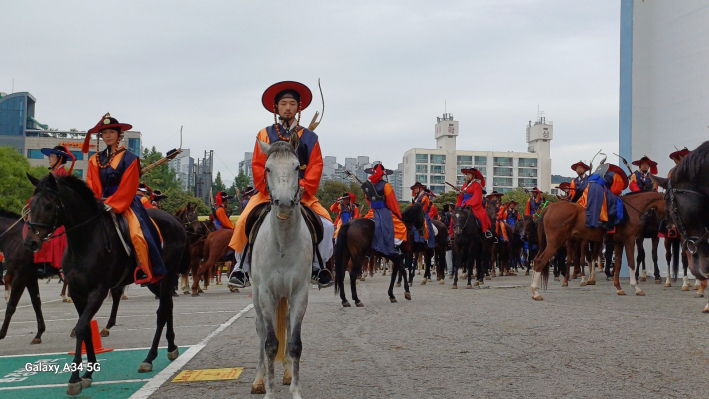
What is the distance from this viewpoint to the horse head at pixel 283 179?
5.46 meters

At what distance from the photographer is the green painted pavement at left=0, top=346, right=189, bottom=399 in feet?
21.2

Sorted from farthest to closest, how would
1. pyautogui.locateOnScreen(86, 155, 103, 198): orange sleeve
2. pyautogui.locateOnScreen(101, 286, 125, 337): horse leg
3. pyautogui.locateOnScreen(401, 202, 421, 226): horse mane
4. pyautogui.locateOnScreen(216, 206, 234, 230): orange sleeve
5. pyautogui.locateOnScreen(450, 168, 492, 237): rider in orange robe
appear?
pyautogui.locateOnScreen(216, 206, 234, 230): orange sleeve < pyautogui.locateOnScreen(450, 168, 492, 237): rider in orange robe < pyautogui.locateOnScreen(401, 202, 421, 226): horse mane < pyautogui.locateOnScreen(101, 286, 125, 337): horse leg < pyautogui.locateOnScreen(86, 155, 103, 198): orange sleeve

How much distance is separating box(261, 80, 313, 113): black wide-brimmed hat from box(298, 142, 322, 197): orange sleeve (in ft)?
1.98

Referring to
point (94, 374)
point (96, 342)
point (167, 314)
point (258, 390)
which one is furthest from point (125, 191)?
point (258, 390)

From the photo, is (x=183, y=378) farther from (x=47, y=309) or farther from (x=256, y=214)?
(x=47, y=309)

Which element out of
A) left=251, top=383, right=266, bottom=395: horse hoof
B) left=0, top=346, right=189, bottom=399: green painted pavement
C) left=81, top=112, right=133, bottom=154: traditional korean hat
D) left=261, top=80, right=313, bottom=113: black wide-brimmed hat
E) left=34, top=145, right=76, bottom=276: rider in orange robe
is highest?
left=261, top=80, right=313, bottom=113: black wide-brimmed hat

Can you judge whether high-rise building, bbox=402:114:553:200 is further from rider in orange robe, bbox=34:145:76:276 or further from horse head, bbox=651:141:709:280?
horse head, bbox=651:141:709:280

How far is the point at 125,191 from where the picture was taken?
7660 millimetres

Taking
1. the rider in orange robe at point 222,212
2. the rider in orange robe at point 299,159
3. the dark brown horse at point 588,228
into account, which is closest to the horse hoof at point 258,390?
the rider in orange robe at point 299,159

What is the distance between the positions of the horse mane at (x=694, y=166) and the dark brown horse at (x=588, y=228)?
7.56 meters

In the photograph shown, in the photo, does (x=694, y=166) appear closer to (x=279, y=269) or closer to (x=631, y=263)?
(x=279, y=269)

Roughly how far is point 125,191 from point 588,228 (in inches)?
439

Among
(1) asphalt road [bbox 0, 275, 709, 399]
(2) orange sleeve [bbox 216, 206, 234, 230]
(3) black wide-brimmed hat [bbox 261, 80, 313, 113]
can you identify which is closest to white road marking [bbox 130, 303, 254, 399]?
(1) asphalt road [bbox 0, 275, 709, 399]

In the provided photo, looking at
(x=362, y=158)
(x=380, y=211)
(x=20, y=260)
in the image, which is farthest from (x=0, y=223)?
(x=362, y=158)
